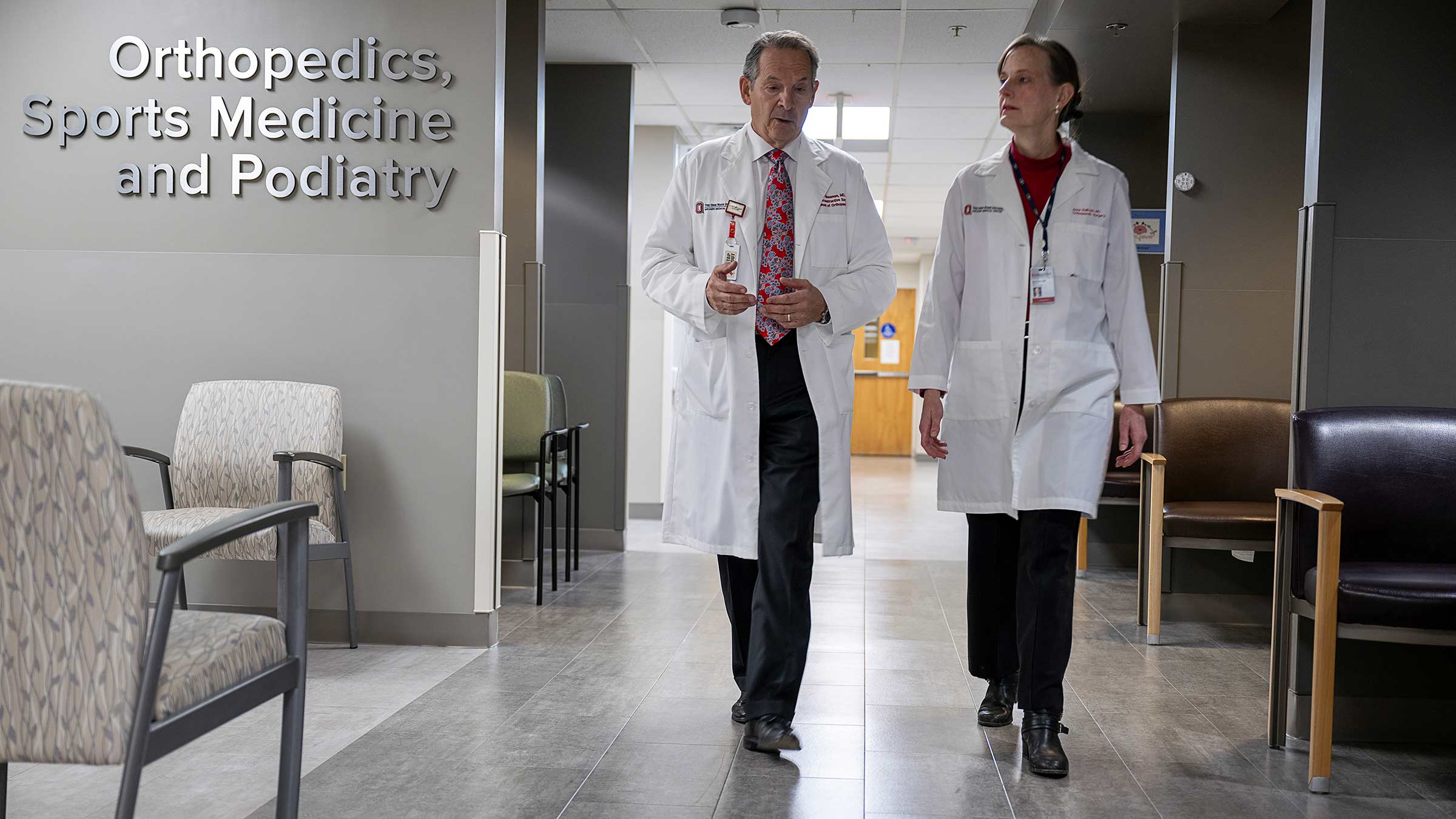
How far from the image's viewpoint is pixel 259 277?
3.87m

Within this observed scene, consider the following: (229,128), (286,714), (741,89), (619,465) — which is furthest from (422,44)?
(619,465)

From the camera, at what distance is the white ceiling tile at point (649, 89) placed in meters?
6.62

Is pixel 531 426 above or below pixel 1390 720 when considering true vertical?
above

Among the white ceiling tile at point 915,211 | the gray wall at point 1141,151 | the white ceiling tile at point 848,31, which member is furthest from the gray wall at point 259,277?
the white ceiling tile at point 915,211

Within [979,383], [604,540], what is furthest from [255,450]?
[604,540]

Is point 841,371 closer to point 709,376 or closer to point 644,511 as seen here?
point 709,376

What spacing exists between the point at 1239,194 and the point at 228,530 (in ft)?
15.4

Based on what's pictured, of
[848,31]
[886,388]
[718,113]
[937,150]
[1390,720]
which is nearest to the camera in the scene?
[1390,720]

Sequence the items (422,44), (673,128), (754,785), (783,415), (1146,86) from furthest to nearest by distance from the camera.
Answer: (673,128), (1146,86), (422,44), (783,415), (754,785)

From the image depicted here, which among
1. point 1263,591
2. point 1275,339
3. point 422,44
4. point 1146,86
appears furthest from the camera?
point 1146,86

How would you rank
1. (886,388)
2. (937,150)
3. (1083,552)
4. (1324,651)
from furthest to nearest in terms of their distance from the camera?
1. (886,388)
2. (937,150)
3. (1083,552)
4. (1324,651)

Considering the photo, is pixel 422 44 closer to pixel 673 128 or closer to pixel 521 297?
pixel 521 297

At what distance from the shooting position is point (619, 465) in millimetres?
6438

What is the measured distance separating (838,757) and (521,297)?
327 centimetres
